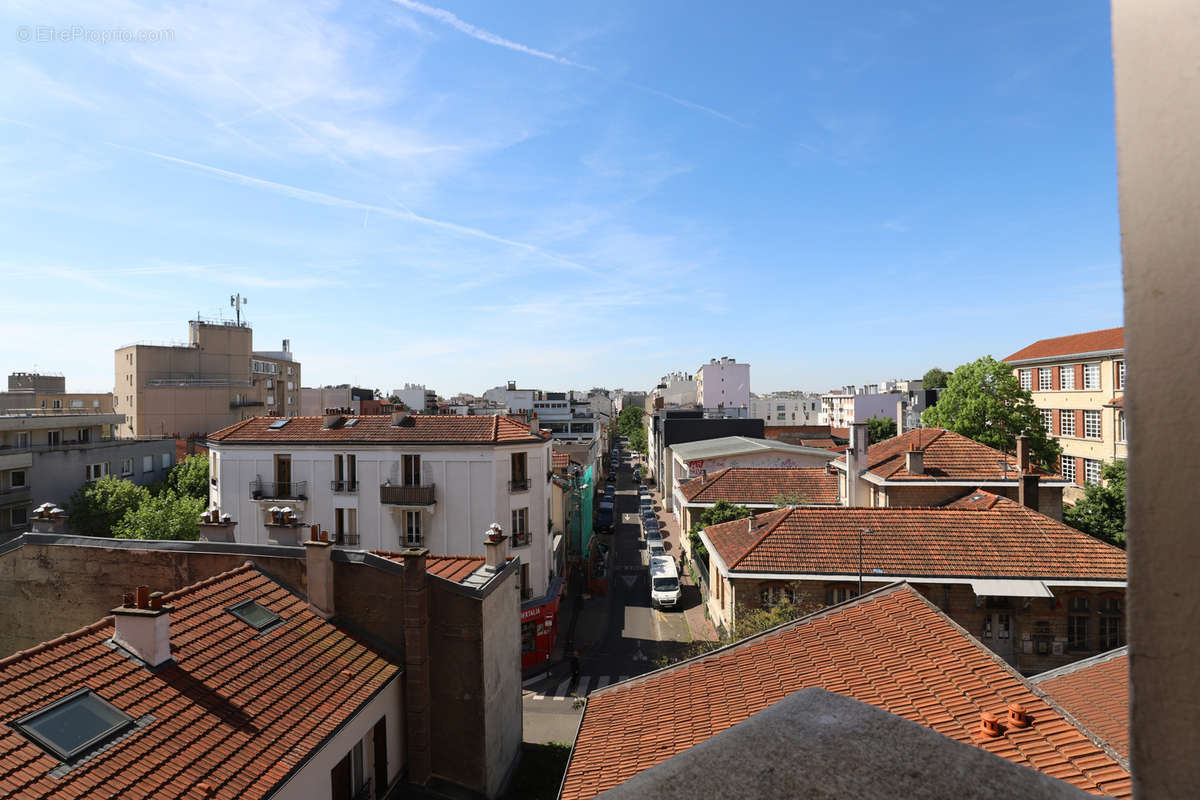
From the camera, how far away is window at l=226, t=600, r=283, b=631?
42.8ft

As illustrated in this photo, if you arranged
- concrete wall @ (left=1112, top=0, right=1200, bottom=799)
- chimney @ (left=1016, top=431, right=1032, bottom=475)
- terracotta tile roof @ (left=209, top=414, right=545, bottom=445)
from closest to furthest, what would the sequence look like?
Answer: concrete wall @ (left=1112, top=0, right=1200, bottom=799), chimney @ (left=1016, top=431, right=1032, bottom=475), terracotta tile roof @ (left=209, top=414, right=545, bottom=445)

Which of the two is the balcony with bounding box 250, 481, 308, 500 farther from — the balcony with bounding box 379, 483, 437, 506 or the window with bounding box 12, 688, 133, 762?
the window with bounding box 12, 688, 133, 762

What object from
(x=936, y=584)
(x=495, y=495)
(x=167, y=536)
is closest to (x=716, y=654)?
(x=936, y=584)

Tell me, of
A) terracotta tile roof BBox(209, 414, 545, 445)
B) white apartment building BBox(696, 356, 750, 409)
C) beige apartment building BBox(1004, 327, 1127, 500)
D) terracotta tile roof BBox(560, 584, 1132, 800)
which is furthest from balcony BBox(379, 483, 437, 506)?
white apartment building BBox(696, 356, 750, 409)

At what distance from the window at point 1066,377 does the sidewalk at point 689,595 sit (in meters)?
29.2

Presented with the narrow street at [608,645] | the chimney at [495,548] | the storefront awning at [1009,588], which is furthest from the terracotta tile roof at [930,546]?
the chimney at [495,548]

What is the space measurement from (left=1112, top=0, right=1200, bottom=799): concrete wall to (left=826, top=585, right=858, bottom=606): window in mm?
21320

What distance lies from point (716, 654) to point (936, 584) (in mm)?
11385

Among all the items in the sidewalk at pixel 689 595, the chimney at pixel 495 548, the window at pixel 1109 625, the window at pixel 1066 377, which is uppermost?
the window at pixel 1066 377

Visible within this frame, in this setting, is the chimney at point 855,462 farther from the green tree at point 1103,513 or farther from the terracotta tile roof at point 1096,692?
the terracotta tile roof at point 1096,692

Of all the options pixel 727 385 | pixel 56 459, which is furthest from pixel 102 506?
pixel 727 385

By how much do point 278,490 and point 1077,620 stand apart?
30.3m

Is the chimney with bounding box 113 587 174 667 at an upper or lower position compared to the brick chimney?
upper

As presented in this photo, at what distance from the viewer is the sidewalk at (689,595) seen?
92.3 ft
